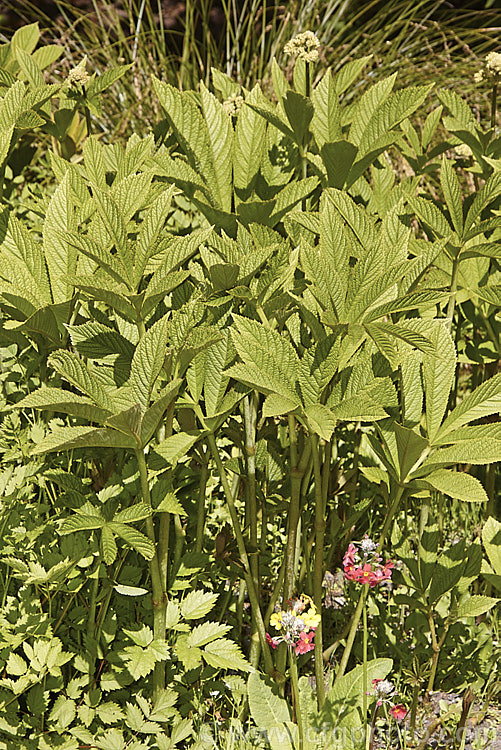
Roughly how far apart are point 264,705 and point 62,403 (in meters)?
0.68

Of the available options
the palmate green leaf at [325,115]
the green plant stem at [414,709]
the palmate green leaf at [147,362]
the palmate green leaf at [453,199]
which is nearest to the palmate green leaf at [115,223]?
the palmate green leaf at [147,362]

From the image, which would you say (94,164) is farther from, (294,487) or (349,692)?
(349,692)

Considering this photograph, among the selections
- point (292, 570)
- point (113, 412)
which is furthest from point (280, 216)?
point (292, 570)

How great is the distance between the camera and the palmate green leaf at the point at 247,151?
1.51m

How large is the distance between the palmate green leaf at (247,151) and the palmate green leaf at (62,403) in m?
0.60

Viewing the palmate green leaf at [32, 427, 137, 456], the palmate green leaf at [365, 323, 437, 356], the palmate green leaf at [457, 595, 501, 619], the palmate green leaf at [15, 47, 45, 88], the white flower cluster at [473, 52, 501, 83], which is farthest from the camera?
the palmate green leaf at [15, 47, 45, 88]

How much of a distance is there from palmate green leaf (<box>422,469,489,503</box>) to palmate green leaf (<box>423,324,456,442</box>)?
0.31 ft

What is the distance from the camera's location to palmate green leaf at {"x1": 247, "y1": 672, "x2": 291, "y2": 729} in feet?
4.53

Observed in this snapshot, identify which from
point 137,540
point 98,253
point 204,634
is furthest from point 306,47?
point 204,634

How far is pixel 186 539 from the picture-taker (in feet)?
5.67

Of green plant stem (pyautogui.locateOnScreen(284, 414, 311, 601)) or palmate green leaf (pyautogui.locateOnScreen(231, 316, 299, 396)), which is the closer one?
palmate green leaf (pyautogui.locateOnScreen(231, 316, 299, 396))

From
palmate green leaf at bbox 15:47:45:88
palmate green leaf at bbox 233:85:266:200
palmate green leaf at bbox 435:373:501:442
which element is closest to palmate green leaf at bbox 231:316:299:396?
palmate green leaf at bbox 435:373:501:442

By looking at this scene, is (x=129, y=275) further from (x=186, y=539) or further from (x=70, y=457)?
(x=186, y=539)

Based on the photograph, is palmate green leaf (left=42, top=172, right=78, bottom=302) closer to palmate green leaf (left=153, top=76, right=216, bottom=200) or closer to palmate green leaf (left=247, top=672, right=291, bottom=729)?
palmate green leaf (left=153, top=76, right=216, bottom=200)
